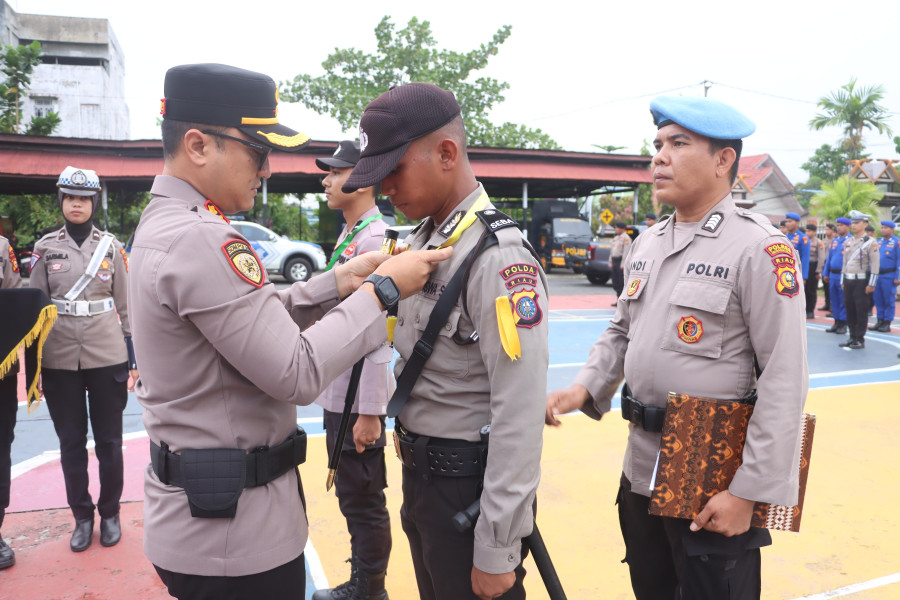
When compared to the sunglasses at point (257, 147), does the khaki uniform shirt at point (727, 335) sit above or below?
below

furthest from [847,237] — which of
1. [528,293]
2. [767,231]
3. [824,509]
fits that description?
[528,293]

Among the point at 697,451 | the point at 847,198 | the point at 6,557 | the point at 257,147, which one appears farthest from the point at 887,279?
the point at 6,557

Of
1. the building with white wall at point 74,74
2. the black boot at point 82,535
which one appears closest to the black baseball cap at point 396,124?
the black boot at point 82,535

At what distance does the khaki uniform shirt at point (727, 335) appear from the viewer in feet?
5.62

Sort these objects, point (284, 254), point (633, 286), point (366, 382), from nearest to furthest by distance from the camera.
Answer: point (633, 286), point (366, 382), point (284, 254)

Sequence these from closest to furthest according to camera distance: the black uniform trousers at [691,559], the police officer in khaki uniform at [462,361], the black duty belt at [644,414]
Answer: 1. the police officer in khaki uniform at [462,361]
2. the black uniform trousers at [691,559]
3. the black duty belt at [644,414]

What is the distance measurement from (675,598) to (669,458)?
1.79 feet

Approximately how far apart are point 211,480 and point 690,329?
1435 millimetres

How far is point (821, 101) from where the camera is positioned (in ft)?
106

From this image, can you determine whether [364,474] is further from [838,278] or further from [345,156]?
[838,278]

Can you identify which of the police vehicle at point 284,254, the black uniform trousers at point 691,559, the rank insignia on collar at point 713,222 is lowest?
the police vehicle at point 284,254

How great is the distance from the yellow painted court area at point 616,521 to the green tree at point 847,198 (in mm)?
18984

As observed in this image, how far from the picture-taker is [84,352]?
3.39 meters

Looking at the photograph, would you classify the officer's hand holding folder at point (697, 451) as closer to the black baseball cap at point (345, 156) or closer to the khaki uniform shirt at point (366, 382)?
the khaki uniform shirt at point (366, 382)
